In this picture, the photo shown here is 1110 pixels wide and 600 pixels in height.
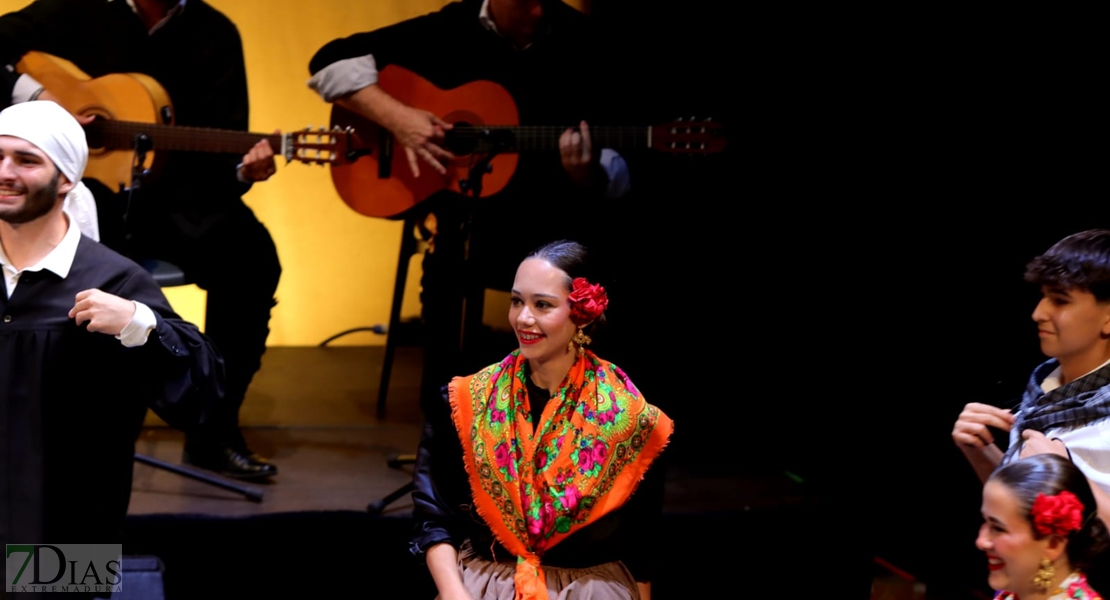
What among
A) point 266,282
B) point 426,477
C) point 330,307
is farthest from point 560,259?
point 330,307

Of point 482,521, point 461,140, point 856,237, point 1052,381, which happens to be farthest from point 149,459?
point 1052,381

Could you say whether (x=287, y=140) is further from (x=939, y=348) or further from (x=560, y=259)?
(x=939, y=348)

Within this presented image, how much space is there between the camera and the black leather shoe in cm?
415

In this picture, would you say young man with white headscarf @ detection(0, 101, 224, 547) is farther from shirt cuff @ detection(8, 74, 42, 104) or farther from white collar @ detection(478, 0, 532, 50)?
white collar @ detection(478, 0, 532, 50)

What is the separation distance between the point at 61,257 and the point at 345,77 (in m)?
1.69

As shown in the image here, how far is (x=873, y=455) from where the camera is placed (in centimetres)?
421

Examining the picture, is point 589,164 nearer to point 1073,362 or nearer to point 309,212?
point 1073,362

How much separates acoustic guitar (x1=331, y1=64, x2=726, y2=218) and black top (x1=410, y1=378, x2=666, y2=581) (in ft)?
4.94

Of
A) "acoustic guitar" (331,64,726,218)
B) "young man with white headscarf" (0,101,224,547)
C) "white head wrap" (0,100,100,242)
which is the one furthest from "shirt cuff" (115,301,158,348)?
"acoustic guitar" (331,64,726,218)

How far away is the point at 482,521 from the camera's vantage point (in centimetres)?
287

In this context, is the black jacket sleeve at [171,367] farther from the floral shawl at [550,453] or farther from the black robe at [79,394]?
the floral shawl at [550,453]

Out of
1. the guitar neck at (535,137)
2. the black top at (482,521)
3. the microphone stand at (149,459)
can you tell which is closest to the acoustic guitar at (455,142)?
the guitar neck at (535,137)

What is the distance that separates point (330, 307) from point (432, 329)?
1.83 metres

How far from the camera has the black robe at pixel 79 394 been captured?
282 centimetres
